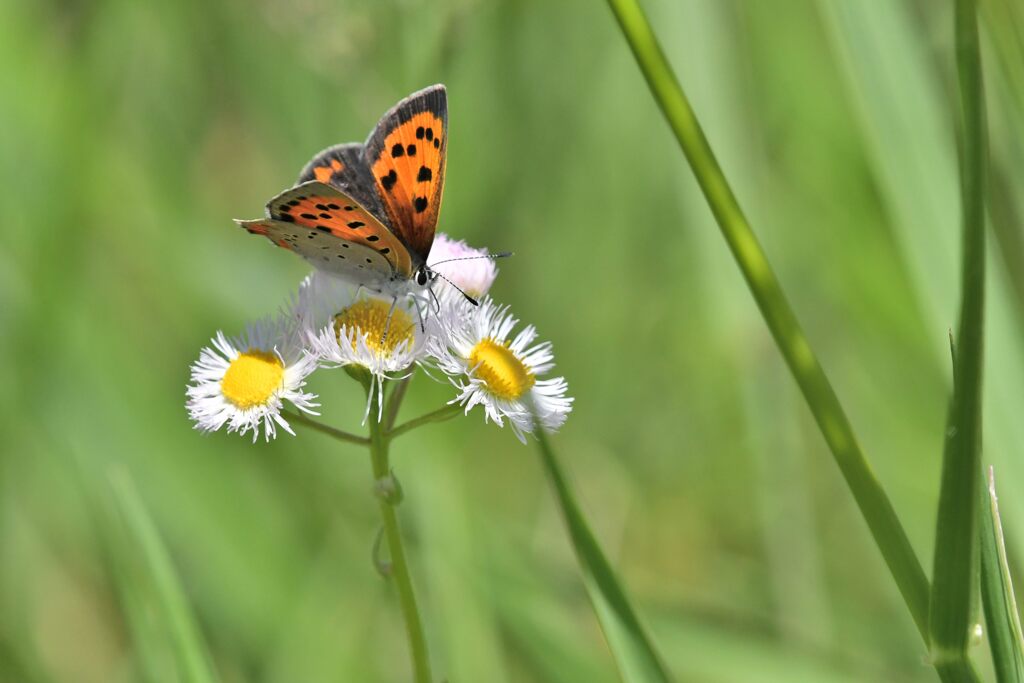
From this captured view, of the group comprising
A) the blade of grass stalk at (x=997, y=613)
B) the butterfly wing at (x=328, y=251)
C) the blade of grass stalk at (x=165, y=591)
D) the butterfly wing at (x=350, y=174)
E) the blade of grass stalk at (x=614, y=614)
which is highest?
the butterfly wing at (x=350, y=174)

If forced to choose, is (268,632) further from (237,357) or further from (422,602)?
(237,357)

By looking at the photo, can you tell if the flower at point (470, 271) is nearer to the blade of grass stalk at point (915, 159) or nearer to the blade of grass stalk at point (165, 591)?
the blade of grass stalk at point (165, 591)

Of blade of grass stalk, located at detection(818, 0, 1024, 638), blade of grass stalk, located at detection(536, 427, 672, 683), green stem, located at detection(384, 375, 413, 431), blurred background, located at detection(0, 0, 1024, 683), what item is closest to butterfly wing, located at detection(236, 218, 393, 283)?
green stem, located at detection(384, 375, 413, 431)

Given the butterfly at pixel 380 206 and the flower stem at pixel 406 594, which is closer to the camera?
the flower stem at pixel 406 594

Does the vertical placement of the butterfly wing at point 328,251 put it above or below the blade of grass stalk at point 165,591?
above

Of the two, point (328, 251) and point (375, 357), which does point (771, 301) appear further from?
point (328, 251)

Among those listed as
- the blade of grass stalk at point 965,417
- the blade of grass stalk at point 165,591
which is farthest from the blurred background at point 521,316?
the blade of grass stalk at point 965,417

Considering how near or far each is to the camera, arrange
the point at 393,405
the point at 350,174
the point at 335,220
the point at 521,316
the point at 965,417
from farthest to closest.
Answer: the point at 521,316, the point at 350,174, the point at 335,220, the point at 393,405, the point at 965,417

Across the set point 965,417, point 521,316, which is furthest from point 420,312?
point 521,316
